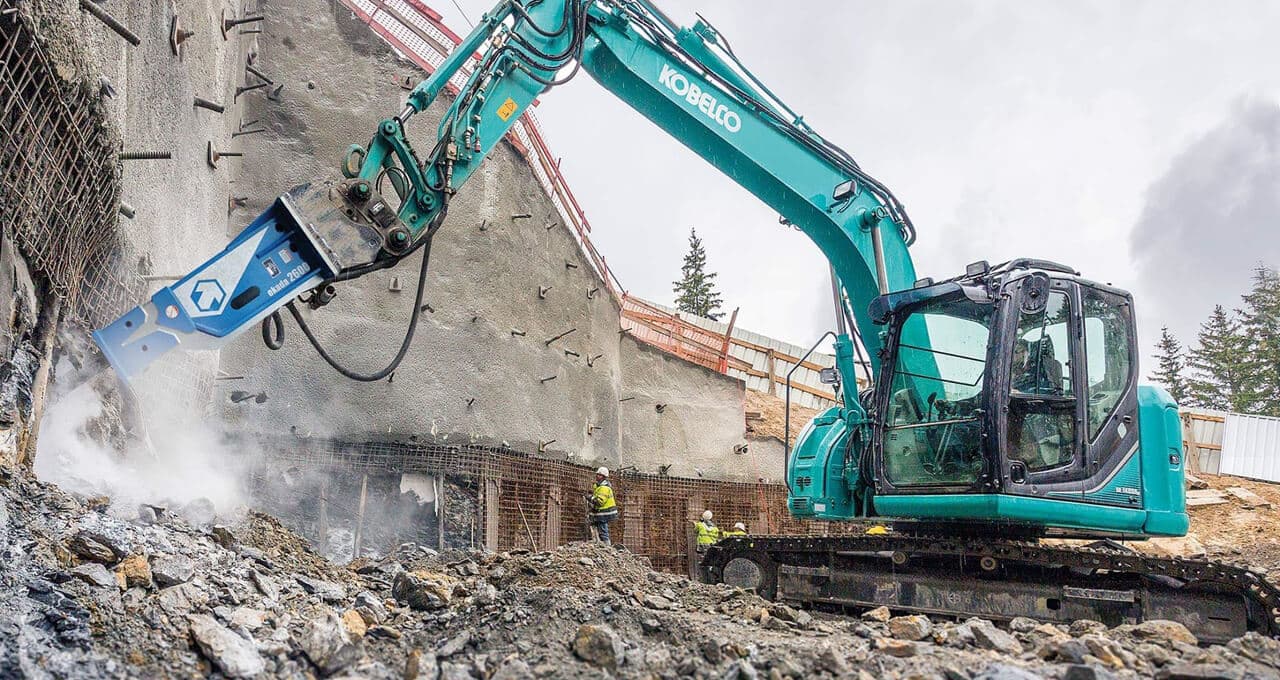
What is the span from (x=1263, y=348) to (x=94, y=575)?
43.5 meters

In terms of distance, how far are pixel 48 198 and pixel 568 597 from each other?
12.3 feet

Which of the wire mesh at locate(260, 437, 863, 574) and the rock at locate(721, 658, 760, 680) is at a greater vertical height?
the wire mesh at locate(260, 437, 863, 574)

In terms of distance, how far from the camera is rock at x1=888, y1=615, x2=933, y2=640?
5.35 meters

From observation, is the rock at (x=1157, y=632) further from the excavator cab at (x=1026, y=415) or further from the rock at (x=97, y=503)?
the rock at (x=97, y=503)

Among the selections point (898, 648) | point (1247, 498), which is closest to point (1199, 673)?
point (898, 648)

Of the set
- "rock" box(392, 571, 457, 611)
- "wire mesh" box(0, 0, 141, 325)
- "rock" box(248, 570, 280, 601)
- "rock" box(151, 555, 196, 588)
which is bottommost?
"rock" box(392, 571, 457, 611)

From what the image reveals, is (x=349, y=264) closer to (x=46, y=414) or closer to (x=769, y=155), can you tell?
(x=46, y=414)

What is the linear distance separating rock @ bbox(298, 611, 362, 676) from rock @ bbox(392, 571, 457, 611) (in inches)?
46.6

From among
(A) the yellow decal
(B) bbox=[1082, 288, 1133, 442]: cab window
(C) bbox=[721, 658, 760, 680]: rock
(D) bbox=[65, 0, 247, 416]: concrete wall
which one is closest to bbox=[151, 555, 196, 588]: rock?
(C) bbox=[721, 658, 760, 680]: rock

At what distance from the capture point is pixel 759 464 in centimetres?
1931

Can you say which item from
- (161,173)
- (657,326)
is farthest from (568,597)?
(657,326)

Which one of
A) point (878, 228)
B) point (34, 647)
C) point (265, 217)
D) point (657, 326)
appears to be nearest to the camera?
point (34, 647)

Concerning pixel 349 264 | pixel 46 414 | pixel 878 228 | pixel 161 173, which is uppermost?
pixel 161 173

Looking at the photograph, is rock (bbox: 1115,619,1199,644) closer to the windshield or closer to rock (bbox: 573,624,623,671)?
the windshield
